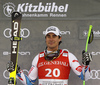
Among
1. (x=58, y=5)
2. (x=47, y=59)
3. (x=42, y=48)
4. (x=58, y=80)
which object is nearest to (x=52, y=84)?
(x=58, y=80)

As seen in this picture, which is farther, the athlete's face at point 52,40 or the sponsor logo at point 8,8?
the sponsor logo at point 8,8

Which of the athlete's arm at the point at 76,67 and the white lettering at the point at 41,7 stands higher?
the white lettering at the point at 41,7

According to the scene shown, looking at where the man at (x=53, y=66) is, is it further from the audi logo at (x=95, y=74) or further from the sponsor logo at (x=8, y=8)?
the sponsor logo at (x=8, y=8)

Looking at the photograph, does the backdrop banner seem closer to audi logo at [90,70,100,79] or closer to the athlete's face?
audi logo at [90,70,100,79]

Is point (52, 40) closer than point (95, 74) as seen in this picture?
Yes

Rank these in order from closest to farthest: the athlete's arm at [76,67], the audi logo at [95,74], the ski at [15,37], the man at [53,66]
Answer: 1. the ski at [15,37]
2. the athlete's arm at [76,67]
3. the man at [53,66]
4. the audi logo at [95,74]

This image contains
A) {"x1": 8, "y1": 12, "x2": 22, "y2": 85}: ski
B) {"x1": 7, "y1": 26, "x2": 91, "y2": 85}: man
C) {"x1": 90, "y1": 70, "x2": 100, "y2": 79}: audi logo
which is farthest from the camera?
{"x1": 90, "y1": 70, "x2": 100, "y2": 79}: audi logo

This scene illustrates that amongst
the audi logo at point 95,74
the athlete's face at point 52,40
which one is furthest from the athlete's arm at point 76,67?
the audi logo at point 95,74

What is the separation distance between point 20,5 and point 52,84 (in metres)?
1.54

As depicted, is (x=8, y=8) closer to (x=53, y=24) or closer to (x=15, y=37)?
(x=53, y=24)

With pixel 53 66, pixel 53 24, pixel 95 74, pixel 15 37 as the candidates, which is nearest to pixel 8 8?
pixel 53 24

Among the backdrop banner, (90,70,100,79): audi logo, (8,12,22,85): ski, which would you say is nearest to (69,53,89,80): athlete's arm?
the backdrop banner

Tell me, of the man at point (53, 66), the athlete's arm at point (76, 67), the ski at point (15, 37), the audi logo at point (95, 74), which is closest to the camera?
A: the ski at point (15, 37)

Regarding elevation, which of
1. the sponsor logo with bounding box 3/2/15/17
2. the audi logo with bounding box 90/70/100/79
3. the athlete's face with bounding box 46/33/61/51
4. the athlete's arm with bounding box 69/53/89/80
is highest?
the sponsor logo with bounding box 3/2/15/17
